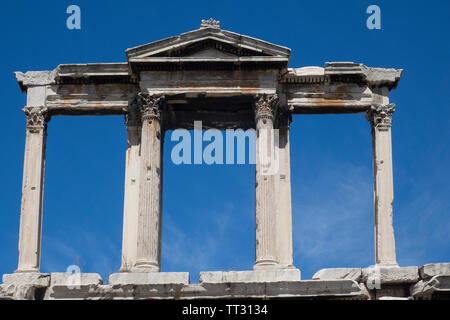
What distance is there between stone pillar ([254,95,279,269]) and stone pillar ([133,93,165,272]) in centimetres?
294

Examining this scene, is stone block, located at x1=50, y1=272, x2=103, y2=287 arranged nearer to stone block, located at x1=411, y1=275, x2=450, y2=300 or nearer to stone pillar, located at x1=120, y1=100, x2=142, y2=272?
stone pillar, located at x1=120, y1=100, x2=142, y2=272

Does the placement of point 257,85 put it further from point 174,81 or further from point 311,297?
point 311,297

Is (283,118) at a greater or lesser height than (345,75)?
lesser

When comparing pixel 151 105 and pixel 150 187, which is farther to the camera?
pixel 151 105

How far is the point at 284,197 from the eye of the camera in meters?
33.5

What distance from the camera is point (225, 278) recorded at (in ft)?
101

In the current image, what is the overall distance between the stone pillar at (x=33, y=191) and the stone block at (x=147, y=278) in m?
2.73

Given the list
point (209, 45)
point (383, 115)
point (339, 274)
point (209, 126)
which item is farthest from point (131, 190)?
point (383, 115)

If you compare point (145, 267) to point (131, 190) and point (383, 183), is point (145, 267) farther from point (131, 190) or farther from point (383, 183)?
point (383, 183)

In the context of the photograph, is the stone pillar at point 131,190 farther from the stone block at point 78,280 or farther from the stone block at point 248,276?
the stone block at point 248,276

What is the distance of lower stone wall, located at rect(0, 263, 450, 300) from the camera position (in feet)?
99.1

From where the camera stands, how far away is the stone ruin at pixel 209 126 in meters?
30.6

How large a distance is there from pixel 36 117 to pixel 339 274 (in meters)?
10.5

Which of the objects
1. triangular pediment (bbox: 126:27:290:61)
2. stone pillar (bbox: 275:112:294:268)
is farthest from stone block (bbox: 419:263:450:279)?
triangular pediment (bbox: 126:27:290:61)
